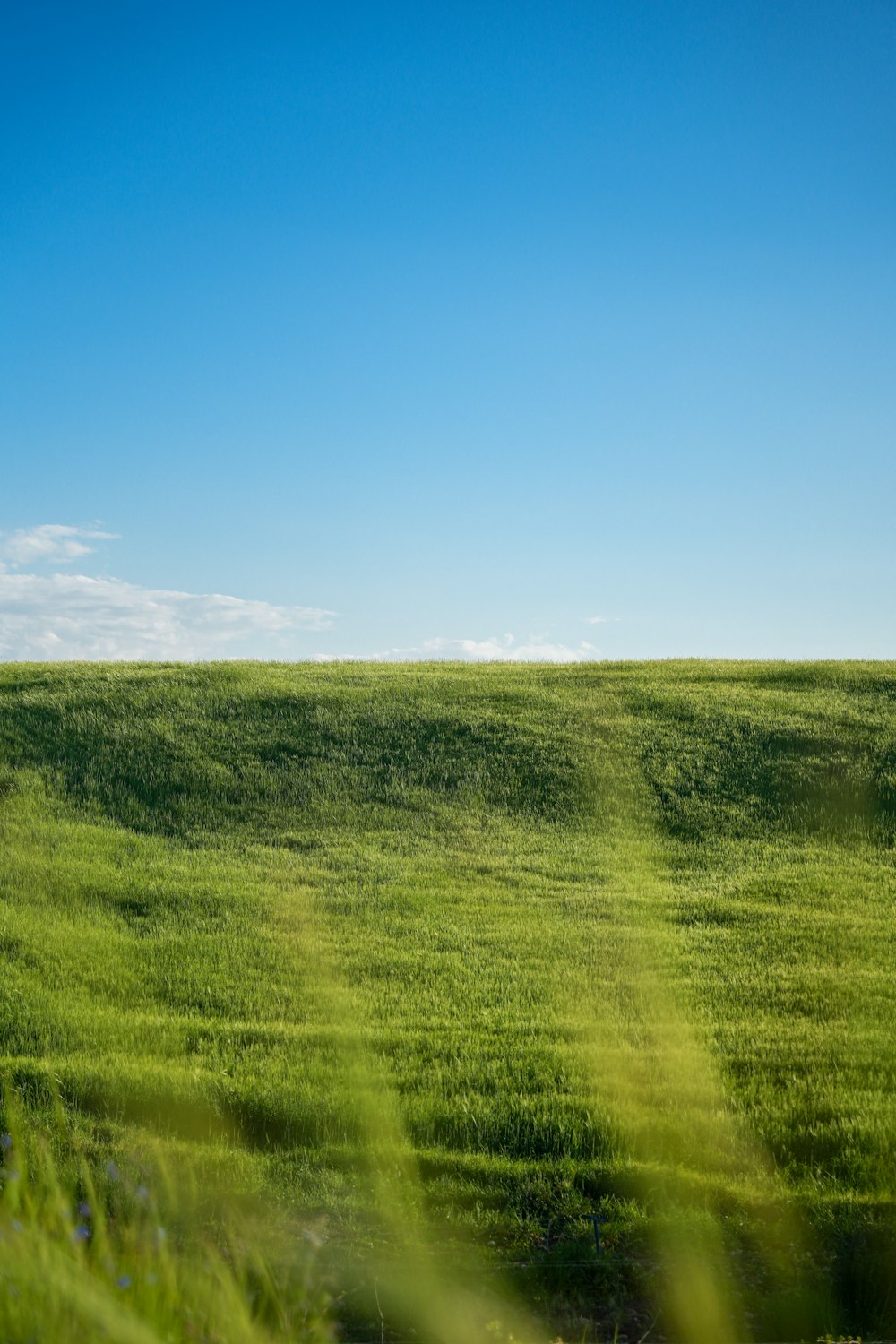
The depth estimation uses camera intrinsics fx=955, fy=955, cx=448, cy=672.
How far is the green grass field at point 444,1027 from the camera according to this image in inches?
193

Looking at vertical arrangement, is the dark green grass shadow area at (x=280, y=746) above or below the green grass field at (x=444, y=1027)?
above

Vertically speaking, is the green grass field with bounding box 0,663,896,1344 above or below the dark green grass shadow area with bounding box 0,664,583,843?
below

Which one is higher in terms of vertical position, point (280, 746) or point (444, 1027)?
A: point (280, 746)

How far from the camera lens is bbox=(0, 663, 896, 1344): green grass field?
4.91 metres

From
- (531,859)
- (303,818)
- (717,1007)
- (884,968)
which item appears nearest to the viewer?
(717,1007)

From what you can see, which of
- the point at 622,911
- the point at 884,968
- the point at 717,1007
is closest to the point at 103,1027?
the point at 717,1007

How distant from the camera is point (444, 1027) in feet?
29.1

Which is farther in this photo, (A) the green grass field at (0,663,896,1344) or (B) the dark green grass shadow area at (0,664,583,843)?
(B) the dark green grass shadow area at (0,664,583,843)

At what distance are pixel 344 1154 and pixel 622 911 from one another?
6736 mm

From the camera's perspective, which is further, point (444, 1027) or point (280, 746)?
point (280, 746)

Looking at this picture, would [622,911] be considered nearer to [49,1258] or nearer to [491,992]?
[491,992]

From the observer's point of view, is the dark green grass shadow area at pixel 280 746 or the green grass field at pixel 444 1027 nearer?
the green grass field at pixel 444 1027

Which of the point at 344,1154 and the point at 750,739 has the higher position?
the point at 750,739

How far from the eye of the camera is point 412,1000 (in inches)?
375
